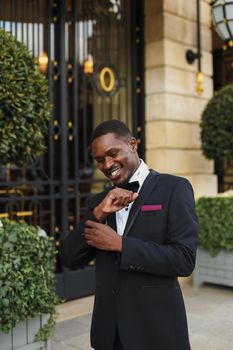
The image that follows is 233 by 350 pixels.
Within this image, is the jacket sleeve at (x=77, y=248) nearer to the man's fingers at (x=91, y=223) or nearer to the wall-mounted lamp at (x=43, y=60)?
the man's fingers at (x=91, y=223)

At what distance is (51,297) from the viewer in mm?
3471

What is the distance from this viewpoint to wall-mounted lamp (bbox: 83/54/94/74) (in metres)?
6.29

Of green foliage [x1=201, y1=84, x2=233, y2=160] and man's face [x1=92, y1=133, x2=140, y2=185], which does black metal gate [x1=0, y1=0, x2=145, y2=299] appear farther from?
man's face [x1=92, y1=133, x2=140, y2=185]

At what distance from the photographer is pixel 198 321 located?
5.00 meters

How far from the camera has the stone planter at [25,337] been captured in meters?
3.26

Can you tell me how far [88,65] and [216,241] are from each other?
2.96 m

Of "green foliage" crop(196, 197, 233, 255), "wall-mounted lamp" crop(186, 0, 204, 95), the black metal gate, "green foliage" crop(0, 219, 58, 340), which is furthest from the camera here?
"wall-mounted lamp" crop(186, 0, 204, 95)

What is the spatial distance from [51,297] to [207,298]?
305 centimetres

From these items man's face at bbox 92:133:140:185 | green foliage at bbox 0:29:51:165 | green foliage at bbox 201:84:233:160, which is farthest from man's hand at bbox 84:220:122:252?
green foliage at bbox 201:84:233:160

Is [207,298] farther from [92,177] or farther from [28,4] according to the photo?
[28,4]

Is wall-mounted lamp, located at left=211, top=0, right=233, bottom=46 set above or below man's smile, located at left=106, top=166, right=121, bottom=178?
above

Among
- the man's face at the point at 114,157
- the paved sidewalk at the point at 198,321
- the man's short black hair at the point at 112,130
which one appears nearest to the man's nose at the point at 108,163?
the man's face at the point at 114,157

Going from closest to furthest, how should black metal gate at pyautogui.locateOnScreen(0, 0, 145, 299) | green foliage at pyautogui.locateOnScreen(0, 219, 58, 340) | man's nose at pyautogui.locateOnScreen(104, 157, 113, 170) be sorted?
man's nose at pyautogui.locateOnScreen(104, 157, 113, 170), green foliage at pyautogui.locateOnScreen(0, 219, 58, 340), black metal gate at pyautogui.locateOnScreen(0, 0, 145, 299)

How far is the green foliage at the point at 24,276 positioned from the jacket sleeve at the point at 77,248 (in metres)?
1.10
